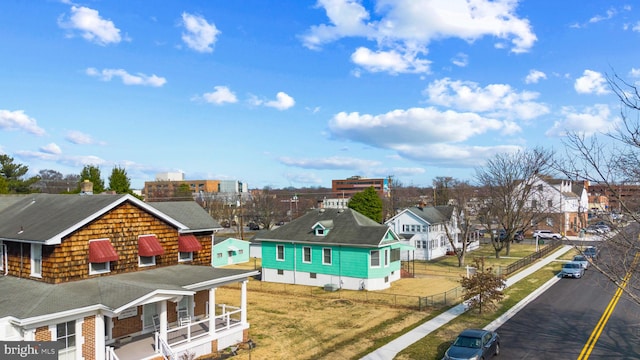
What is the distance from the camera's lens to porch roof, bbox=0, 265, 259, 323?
15812 millimetres

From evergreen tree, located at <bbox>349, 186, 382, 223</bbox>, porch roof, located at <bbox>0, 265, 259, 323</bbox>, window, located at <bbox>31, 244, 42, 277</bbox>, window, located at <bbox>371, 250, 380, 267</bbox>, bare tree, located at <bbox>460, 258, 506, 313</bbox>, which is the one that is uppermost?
evergreen tree, located at <bbox>349, 186, 382, 223</bbox>

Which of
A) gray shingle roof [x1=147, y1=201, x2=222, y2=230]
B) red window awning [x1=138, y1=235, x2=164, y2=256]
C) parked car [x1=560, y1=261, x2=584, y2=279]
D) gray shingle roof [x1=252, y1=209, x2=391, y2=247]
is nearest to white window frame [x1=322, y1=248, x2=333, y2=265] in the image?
gray shingle roof [x1=252, y1=209, x2=391, y2=247]

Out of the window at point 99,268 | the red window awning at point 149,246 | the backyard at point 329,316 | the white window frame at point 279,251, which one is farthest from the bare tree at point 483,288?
the window at point 99,268

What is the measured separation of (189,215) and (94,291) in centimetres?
1014

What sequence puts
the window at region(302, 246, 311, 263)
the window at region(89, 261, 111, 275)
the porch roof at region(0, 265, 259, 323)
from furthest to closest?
the window at region(302, 246, 311, 263) → the window at region(89, 261, 111, 275) → the porch roof at region(0, 265, 259, 323)

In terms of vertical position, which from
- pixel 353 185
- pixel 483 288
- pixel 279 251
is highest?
pixel 353 185

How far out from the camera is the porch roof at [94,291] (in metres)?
15.8

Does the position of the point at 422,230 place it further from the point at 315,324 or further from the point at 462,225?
the point at 315,324

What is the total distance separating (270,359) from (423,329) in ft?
29.7

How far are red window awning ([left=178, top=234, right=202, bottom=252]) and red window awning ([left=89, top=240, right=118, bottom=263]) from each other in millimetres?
4457

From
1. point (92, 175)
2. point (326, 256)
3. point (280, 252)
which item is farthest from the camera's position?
point (92, 175)

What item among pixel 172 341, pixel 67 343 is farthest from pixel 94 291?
pixel 172 341

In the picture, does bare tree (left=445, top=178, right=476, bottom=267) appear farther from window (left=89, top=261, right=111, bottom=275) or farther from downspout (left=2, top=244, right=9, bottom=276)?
downspout (left=2, top=244, right=9, bottom=276)

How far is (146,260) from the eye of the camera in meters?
22.2
